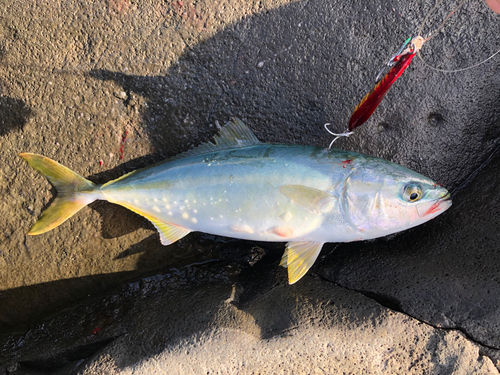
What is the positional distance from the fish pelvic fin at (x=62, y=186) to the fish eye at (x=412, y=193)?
220 cm

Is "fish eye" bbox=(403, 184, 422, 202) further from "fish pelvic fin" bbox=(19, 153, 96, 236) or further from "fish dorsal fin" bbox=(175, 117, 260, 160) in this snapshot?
"fish pelvic fin" bbox=(19, 153, 96, 236)

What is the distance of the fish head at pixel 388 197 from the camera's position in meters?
2.09

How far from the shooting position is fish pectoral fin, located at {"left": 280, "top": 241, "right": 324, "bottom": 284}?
2256mm

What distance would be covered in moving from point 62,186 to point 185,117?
107cm

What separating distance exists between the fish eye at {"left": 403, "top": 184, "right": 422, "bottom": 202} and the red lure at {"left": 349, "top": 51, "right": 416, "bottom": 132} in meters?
0.54

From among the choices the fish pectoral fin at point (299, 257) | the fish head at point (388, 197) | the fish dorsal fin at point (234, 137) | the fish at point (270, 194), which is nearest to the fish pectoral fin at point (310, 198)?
the fish at point (270, 194)

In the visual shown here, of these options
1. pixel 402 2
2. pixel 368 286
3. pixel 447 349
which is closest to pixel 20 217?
pixel 368 286

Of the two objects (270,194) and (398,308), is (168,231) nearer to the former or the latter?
(270,194)

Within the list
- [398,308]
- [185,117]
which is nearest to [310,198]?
[398,308]

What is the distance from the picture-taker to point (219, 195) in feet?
7.30

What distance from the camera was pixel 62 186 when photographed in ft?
7.98

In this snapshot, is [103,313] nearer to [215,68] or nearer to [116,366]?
[116,366]

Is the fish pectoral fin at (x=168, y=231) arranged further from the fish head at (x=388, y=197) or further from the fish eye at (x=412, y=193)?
the fish eye at (x=412, y=193)

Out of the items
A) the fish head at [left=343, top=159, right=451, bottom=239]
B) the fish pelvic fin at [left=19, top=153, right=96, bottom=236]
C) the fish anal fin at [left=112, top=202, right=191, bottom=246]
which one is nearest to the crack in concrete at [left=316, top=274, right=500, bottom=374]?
the fish head at [left=343, top=159, right=451, bottom=239]
